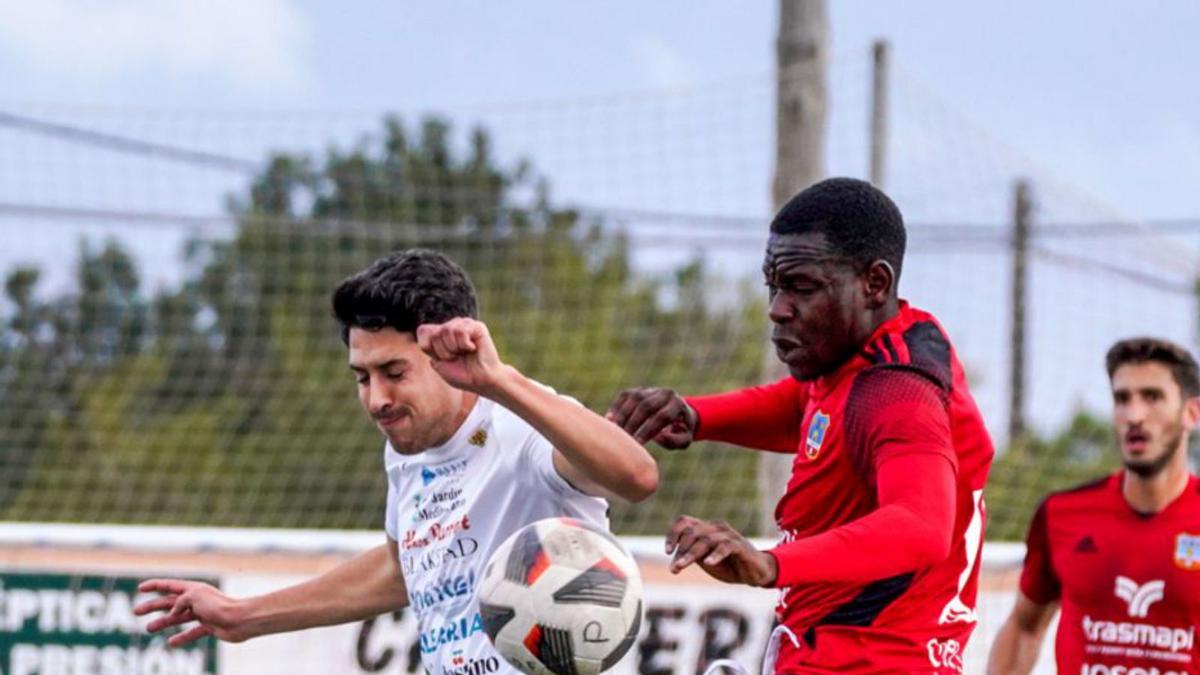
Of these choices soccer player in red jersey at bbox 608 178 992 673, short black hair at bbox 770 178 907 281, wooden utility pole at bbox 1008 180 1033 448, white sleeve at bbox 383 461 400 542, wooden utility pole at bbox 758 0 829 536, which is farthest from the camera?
wooden utility pole at bbox 1008 180 1033 448

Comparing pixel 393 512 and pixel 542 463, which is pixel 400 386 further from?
pixel 393 512

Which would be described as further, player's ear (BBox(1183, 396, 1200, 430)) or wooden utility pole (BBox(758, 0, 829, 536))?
wooden utility pole (BBox(758, 0, 829, 536))

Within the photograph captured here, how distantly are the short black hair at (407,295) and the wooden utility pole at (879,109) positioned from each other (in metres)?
6.25

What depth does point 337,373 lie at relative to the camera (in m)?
26.6

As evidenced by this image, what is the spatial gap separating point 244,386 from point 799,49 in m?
13.0

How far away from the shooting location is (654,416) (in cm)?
396

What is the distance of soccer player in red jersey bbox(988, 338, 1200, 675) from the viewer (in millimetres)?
5961

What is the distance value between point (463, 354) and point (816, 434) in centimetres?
71

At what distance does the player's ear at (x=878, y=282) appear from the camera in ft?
11.6

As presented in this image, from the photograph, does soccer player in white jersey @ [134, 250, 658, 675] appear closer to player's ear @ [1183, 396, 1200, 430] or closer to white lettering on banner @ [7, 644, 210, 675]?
player's ear @ [1183, 396, 1200, 430]

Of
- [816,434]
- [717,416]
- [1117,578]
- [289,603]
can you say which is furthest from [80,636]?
[816,434]

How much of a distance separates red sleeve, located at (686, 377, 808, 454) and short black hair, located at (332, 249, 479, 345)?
0.59m

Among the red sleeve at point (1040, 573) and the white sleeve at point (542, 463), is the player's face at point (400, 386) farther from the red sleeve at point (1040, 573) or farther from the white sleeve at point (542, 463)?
the red sleeve at point (1040, 573)

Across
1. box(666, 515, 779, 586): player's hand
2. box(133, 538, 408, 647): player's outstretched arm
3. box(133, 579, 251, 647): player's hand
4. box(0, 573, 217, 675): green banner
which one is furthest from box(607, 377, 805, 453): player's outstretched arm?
box(0, 573, 217, 675): green banner
